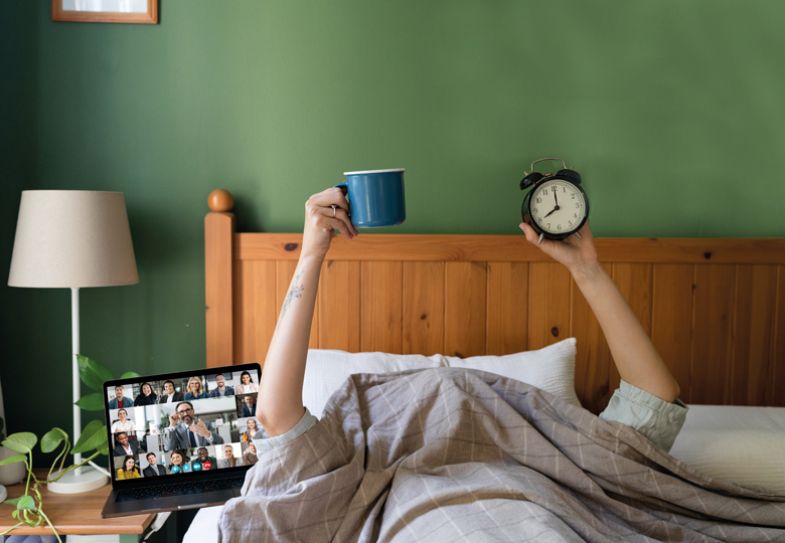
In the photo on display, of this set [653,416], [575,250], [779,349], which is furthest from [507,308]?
[779,349]

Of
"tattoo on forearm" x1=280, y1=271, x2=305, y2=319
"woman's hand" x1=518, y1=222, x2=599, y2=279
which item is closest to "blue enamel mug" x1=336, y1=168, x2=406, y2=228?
"tattoo on forearm" x1=280, y1=271, x2=305, y2=319

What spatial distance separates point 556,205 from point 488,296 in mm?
561

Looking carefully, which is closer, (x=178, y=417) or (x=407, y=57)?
Result: (x=178, y=417)

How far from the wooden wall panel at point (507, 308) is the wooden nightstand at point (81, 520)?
100cm

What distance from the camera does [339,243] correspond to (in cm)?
200

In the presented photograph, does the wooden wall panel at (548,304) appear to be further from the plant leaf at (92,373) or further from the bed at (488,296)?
the plant leaf at (92,373)

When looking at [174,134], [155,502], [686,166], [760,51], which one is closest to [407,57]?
[174,134]

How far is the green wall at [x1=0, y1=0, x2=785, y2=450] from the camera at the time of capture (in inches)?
80.0

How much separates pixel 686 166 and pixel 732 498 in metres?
1.08

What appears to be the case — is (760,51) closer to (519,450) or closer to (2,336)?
(519,450)

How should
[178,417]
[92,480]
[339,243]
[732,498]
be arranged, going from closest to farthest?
[732,498] → [178,417] → [92,480] → [339,243]

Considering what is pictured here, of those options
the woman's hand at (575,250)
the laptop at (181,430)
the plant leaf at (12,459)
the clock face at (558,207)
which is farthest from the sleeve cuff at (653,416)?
the plant leaf at (12,459)

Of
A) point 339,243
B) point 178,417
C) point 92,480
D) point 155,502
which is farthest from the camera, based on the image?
point 339,243

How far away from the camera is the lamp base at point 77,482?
1.77 metres
